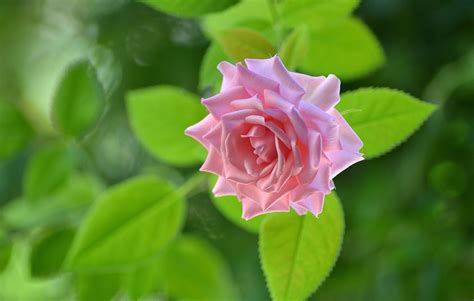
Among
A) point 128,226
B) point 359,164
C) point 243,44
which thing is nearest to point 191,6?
point 243,44

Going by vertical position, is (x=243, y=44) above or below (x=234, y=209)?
above

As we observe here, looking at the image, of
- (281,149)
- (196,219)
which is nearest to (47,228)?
(196,219)

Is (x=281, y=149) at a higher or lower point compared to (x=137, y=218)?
higher

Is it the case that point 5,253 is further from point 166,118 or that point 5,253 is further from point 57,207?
point 166,118

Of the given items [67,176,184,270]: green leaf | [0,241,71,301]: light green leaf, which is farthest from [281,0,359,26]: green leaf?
[0,241,71,301]: light green leaf

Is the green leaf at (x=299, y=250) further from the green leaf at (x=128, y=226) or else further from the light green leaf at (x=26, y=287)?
the light green leaf at (x=26, y=287)

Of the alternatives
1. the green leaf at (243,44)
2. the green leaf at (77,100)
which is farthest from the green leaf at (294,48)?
the green leaf at (77,100)

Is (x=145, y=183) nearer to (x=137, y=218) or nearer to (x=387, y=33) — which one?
(x=137, y=218)
